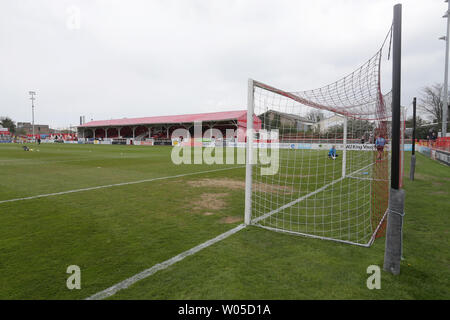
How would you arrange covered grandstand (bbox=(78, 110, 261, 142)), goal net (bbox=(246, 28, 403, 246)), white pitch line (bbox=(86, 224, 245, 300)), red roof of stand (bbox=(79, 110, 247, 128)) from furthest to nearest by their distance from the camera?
covered grandstand (bbox=(78, 110, 261, 142)) → red roof of stand (bbox=(79, 110, 247, 128)) → goal net (bbox=(246, 28, 403, 246)) → white pitch line (bbox=(86, 224, 245, 300))

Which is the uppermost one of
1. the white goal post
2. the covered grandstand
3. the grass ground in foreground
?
the covered grandstand

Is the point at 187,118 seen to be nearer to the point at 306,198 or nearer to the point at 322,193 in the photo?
the point at 322,193

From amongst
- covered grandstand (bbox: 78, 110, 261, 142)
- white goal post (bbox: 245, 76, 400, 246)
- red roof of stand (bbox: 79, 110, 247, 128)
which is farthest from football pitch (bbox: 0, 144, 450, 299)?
red roof of stand (bbox: 79, 110, 247, 128)

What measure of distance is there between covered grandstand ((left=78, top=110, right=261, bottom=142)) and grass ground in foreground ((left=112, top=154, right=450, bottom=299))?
2656 centimetres

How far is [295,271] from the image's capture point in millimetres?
2914

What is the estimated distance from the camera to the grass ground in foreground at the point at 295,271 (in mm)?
2508

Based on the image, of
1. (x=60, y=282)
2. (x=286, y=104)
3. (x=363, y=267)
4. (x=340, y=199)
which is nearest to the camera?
(x=60, y=282)

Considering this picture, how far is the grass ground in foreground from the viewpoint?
251 cm

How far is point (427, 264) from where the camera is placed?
311 centimetres

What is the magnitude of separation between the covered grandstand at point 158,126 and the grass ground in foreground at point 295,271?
2656 cm

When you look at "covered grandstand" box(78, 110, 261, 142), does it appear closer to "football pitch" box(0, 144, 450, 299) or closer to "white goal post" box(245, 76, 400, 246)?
"white goal post" box(245, 76, 400, 246)

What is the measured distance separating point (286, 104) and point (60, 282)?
15.8 feet
